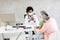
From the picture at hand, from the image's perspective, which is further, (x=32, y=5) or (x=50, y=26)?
(x=32, y=5)

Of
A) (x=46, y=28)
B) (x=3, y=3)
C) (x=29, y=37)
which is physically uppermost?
(x=3, y=3)

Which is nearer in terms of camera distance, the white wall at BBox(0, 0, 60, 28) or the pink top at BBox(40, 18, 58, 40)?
the pink top at BBox(40, 18, 58, 40)

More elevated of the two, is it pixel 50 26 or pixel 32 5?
pixel 32 5

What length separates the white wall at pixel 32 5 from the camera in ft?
16.1

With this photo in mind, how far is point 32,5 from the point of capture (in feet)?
16.1

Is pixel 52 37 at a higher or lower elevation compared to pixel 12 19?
lower

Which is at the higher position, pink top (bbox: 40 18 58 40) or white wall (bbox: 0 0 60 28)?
white wall (bbox: 0 0 60 28)

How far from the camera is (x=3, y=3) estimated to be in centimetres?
497

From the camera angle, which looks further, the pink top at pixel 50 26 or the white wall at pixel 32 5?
the white wall at pixel 32 5

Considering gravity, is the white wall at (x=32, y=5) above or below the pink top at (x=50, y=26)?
above

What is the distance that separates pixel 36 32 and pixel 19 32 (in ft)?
1.59

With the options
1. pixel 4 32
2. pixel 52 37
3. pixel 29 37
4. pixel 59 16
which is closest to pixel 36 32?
pixel 29 37

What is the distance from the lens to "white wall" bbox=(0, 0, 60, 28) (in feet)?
16.1

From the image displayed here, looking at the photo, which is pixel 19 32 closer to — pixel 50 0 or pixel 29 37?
pixel 29 37
